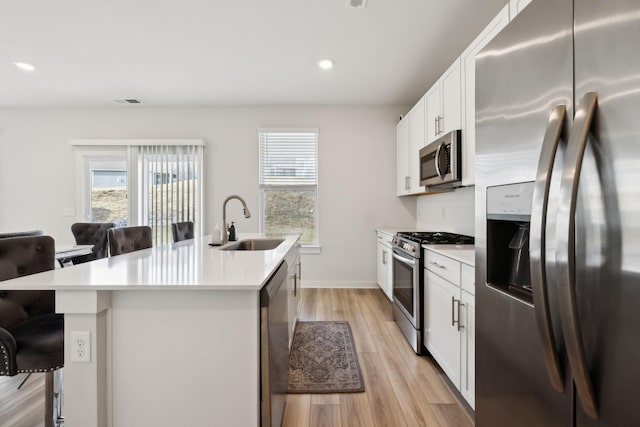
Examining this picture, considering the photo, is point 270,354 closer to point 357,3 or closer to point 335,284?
point 357,3

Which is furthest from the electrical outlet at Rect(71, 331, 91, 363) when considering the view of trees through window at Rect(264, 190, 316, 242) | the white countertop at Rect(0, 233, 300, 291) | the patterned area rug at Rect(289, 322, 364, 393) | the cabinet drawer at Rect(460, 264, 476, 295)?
the view of trees through window at Rect(264, 190, 316, 242)

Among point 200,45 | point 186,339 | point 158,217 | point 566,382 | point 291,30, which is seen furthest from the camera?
point 158,217

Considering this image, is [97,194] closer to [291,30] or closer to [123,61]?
[123,61]

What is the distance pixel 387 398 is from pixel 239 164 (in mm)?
3677

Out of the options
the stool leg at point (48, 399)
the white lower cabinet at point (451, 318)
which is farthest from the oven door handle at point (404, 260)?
the stool leg at point (48, 399)

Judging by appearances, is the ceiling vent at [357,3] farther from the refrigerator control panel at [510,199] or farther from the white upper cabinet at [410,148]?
the refrigerator control panel at [510,199]

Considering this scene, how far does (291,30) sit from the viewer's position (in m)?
2.58

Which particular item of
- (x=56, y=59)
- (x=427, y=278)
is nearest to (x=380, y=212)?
(x=427, y=278)

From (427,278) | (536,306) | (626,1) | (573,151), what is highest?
(626,1)

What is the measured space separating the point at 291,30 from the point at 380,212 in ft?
8.93

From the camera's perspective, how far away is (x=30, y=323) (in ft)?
4.65

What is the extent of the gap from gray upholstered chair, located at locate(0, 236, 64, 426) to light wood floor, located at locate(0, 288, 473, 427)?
61cm

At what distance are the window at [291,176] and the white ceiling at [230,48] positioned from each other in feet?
1.86

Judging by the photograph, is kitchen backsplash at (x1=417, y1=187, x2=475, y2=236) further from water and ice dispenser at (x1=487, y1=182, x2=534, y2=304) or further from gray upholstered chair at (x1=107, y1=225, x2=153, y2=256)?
gray upholstered chair at (x1=107, y1=225, x2=153, y2=256)
